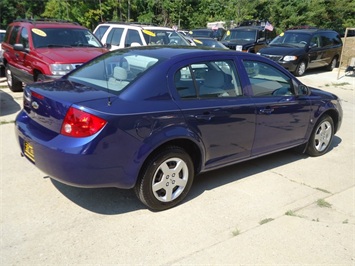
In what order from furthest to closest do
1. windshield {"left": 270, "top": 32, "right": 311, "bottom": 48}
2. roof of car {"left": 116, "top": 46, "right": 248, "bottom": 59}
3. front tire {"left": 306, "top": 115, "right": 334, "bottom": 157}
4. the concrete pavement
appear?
windshield {"left": 270, "top": 32, "right": 311, "bottom": 48}
front tire {"left": 306, "top": 115, "right": 334, "bottom": 157}
roof of car {"left": 116, "top": 46, "right": 248, "bottom": 59}
the concrete pavement

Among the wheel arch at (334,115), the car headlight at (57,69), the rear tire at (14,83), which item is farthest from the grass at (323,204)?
the rear tire at (14,83)

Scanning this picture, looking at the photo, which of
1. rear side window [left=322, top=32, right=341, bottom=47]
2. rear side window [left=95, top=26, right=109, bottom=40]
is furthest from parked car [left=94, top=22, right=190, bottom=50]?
rear side window [left=322, top=32, right=341, bottom=47]

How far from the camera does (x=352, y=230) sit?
3.47 m

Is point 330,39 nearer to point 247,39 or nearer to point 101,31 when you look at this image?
point 247,39

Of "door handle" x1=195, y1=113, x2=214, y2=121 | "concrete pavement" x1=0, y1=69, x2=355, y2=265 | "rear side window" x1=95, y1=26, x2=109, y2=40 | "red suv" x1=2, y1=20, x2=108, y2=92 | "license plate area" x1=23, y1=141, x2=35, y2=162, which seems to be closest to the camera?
"concrete pavement" x1=0, y1=69, x2=355, y2=265

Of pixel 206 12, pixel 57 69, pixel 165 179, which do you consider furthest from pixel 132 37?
pixel 206 12

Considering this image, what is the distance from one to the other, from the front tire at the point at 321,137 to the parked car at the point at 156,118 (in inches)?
29.7

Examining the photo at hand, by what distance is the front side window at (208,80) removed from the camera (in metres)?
3.70

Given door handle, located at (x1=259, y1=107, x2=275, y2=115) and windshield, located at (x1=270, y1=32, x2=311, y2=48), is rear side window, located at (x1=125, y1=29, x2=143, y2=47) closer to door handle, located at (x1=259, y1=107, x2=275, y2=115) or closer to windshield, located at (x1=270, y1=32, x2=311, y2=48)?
door handle, located at (x1=259, y1=107, x2=275, y2=115)

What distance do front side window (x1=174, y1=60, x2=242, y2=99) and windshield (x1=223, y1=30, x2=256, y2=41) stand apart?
13259 mm

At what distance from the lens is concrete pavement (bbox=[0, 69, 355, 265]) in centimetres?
297

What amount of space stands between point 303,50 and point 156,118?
12428mm

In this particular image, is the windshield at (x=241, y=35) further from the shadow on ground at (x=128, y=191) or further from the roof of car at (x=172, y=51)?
the roof of car at (x=172, y=51)

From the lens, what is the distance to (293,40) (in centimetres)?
1518
